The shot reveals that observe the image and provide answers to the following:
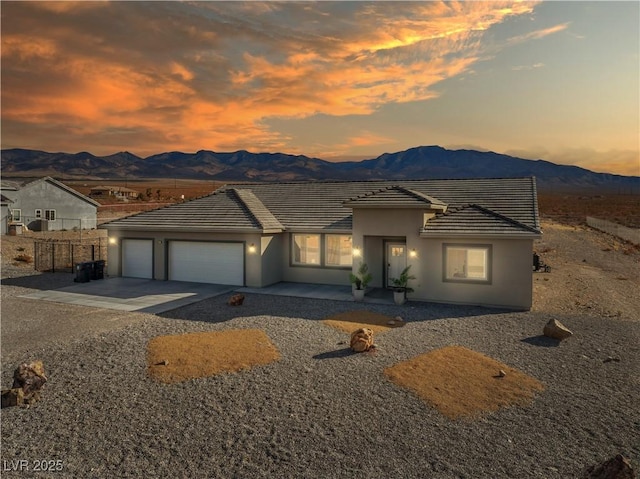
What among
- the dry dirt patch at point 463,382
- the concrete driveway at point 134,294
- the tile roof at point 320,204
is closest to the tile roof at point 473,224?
the tile roof at point 320,204

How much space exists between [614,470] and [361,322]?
8696 mm

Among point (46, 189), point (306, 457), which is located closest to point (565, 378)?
point (306, 457)

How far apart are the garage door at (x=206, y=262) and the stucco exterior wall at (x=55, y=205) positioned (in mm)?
31535

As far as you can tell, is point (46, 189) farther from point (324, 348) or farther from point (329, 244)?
point (324, 348)

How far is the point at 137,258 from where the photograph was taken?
846 inches

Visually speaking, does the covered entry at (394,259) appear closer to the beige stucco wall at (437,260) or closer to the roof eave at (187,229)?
the beige stucco wall at (437,260)

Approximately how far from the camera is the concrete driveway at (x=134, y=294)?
51.2 feet

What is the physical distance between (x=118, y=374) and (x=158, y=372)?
844 millimetres

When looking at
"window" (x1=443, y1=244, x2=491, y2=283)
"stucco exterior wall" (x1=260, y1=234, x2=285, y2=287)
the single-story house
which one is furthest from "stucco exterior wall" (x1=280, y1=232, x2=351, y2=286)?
the single-story house

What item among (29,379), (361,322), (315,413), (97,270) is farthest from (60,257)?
(315,413)

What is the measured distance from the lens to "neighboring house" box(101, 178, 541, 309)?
15625mm

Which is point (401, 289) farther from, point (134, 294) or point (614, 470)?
point (134, 294)

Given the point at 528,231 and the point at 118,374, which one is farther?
the point at 528,231

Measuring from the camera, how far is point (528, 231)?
14969 millimetres
